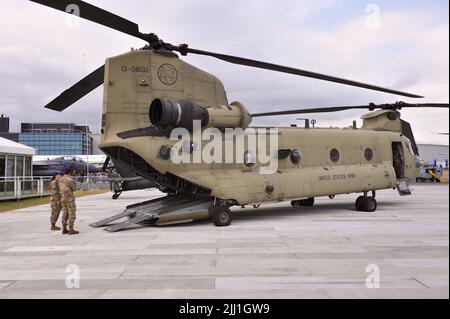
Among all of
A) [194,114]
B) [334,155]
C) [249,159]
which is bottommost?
[249,159]

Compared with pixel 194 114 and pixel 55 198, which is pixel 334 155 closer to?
pixel 194 114

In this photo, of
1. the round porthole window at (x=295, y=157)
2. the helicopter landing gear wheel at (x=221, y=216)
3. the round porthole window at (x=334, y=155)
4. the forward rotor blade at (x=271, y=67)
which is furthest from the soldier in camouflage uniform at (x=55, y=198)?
the round porthole window at (x=334, y=155)

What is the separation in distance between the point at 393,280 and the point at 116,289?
154 inches

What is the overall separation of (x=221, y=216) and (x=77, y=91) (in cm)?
529

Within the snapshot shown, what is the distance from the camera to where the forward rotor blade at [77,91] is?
10562 mm

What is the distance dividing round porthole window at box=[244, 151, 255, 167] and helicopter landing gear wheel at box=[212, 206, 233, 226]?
172cm

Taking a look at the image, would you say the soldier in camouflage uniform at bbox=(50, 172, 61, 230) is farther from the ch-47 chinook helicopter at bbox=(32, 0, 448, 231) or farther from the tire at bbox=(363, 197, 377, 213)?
the tire at bbox=(363, 197, 377, 213)

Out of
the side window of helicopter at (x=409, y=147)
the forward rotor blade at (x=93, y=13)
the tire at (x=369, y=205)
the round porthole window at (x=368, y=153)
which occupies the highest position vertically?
the forward rotor blade at (x=93, y=13)

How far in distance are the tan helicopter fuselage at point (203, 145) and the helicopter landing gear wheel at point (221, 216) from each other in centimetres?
35

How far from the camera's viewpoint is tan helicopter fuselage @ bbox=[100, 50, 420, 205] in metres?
10.9

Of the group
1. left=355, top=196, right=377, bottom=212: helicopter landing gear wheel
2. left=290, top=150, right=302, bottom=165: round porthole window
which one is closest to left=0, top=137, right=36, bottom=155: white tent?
left=290, top=150, right=302, bottom=165: round porthole window

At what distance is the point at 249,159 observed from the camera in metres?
12.2

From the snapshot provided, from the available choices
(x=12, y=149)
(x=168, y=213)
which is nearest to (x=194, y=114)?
(x=168, y=213)

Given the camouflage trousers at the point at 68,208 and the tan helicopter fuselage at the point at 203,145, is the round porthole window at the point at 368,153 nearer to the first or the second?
the tan helicopter fuselage at the point at 203,145
